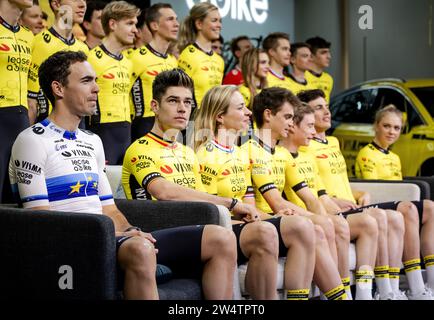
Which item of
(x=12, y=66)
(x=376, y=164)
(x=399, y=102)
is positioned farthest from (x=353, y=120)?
(x=12, y=66)

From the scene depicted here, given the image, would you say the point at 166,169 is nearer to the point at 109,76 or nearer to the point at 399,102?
the point at 109,76

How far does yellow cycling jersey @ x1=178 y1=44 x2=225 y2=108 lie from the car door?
91.6 inches

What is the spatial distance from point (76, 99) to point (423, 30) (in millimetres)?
7106

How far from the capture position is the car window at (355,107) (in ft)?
29.2

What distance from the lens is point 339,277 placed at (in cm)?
432

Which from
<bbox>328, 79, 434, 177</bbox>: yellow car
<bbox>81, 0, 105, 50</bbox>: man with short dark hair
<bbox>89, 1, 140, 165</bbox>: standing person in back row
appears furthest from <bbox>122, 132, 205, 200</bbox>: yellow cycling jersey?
<bbox>328, 79, 434, 177</bbox>: yellow car

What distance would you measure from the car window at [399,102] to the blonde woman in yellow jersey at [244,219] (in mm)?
3895

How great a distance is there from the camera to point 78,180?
12.0 feet

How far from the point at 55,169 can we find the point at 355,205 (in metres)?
2.49

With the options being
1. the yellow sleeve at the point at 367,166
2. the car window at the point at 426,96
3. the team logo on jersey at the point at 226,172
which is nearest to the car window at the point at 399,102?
the car window at the point at 426,96

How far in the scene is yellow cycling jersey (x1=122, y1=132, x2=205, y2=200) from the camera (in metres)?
4.20

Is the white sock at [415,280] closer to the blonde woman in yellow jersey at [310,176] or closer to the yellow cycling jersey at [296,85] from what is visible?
the blonde woman in yellow jersey at [310,176]

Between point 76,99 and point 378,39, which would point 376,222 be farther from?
point 378,39

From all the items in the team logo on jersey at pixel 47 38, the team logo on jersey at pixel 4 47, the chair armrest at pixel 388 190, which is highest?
the team logo on jersey at pixel 47 38
